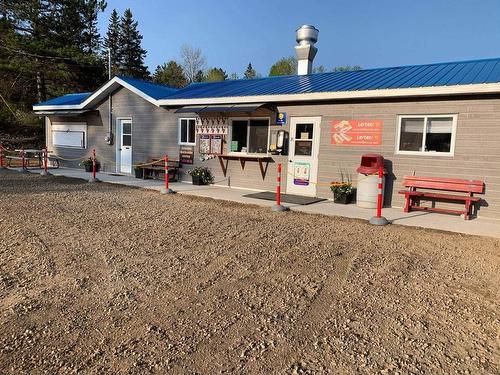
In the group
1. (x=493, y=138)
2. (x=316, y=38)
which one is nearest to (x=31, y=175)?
(x=316, y=38)

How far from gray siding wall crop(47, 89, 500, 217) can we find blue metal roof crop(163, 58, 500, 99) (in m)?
0.46

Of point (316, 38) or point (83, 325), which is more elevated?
point (316, 38)

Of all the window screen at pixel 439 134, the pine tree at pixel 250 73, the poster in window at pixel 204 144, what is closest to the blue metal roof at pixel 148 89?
the poster in window at pixel 204 144

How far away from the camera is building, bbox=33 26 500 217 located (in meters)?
8.53

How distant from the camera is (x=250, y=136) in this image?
39.3 feet

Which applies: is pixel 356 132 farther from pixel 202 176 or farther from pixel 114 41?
pixel 114 41

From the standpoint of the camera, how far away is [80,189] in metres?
11.4

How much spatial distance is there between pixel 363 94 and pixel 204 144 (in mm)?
5584

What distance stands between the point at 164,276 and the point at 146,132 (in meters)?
11.1

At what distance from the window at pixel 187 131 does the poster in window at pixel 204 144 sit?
421mm

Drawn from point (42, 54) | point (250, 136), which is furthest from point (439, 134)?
point (42, 54)

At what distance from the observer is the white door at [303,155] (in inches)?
421

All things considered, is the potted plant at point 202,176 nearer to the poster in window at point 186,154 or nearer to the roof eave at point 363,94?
the poster in window at point 186,154

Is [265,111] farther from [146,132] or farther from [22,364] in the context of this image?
[22,364]
